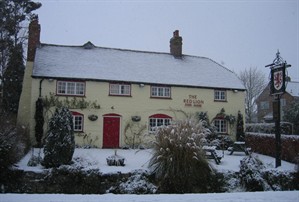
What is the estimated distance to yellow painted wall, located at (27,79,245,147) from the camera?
2061 centimetres

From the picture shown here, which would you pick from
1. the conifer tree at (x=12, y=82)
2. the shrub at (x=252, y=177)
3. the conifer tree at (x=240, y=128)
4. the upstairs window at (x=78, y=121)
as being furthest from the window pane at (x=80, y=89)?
the shrub at (x=252, y=177)

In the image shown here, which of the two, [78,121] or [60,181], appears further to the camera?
[78,121]

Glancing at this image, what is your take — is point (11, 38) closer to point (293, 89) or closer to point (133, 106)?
point (133, 106)

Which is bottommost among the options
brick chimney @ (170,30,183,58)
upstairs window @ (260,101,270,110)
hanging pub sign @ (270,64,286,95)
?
hanging pub sign @ (270,64,286,95)

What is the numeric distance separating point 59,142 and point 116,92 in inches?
409

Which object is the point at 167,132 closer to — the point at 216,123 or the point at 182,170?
the point at 182,170

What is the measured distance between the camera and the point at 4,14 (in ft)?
94.3

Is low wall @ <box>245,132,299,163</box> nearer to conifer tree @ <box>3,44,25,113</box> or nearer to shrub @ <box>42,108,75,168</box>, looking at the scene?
shrub @ <box>42,108,75,168</box>

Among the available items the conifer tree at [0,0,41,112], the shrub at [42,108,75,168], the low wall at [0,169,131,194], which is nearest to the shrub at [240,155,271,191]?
the low wall at [0,169,131,194]

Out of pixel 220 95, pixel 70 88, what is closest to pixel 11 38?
pixel 70 88

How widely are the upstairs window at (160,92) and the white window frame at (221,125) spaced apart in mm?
4671

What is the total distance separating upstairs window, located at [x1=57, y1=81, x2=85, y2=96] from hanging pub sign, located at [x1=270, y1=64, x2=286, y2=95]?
42.3 ft

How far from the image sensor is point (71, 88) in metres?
20.9

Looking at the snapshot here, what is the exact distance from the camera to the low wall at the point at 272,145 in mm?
15651
